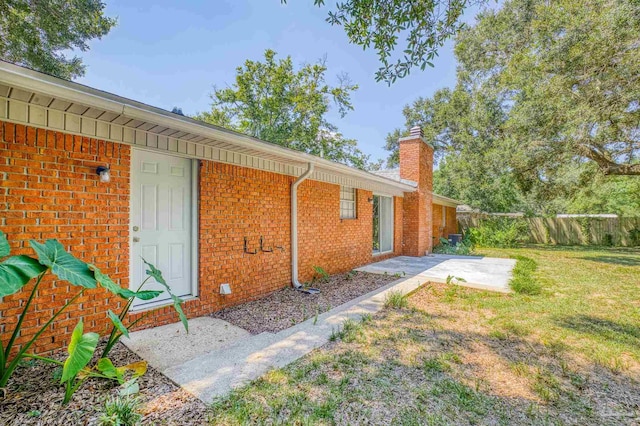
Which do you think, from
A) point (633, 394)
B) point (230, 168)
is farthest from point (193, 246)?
point (633, 394)

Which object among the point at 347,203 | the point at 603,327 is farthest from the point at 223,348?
the point at 347,203

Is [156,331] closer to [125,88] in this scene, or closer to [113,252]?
[113,252]

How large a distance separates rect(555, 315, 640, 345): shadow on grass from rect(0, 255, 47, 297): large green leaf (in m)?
5.91

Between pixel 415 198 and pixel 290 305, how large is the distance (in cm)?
749

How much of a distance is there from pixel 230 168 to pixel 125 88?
11724mm

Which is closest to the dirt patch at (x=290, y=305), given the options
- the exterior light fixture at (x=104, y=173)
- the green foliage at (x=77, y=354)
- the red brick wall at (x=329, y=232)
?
the red brick wall at (x=329, y=232)

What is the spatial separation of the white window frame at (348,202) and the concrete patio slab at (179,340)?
467 cm

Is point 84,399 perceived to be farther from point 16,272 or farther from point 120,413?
point 16,272

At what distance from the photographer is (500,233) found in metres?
15.4

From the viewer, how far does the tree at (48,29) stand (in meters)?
7.92

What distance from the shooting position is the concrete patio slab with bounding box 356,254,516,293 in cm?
670

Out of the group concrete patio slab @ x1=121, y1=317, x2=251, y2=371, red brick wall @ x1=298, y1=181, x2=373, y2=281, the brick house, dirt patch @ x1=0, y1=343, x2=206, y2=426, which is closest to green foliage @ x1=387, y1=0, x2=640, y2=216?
red brick wall @ x1=298, y1=181, x2=373, y2=281

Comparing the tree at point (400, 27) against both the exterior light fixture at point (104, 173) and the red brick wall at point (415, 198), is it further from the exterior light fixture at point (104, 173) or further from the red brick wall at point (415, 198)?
the red brick wall at point (415, 198)

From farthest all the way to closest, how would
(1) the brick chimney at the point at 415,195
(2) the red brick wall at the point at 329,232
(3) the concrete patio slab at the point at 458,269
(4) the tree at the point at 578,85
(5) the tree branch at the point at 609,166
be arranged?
(1) the brick chimney at the point at 415,195 < (5) the tree branch at the point at 609,166 < (4) the tree at the point at 578,85 < (3) the concrete patio slab at the point at 458,269 < (2) the red brick wall at the point at 329,232
